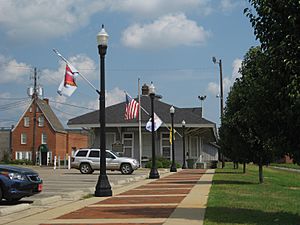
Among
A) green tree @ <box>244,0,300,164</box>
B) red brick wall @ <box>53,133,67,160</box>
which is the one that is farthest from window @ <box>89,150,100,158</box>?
red brick wall @ <box>53,133,67,160</box>

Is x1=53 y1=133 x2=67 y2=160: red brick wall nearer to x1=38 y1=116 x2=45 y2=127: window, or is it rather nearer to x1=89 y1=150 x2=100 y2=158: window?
x1=38 y1=116 x2=45 y2=127: window

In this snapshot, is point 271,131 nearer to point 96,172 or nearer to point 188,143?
point 96,172

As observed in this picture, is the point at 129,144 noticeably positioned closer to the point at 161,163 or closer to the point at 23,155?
the point at 161,163

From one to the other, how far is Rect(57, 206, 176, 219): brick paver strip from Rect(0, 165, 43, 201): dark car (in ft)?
5.99

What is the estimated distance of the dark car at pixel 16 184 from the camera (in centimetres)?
1409

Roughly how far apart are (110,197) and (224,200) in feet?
13.6

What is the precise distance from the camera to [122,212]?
12.7m

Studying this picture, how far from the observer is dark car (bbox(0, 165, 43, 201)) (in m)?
14.1

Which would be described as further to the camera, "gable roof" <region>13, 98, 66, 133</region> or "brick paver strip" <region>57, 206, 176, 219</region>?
"gable roof" <region>13, 98, 66, 133</region>

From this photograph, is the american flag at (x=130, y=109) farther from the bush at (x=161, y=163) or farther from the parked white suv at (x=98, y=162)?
the bush at (x=161, y=163)

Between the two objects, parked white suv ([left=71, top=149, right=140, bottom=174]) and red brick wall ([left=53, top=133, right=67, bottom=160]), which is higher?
red brick wall ([left=53, top=133, right=67, bottom=160])

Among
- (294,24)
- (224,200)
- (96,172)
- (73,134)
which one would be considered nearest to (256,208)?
(224,200)

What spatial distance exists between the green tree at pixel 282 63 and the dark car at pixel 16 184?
6908 mm

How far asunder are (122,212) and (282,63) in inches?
206
